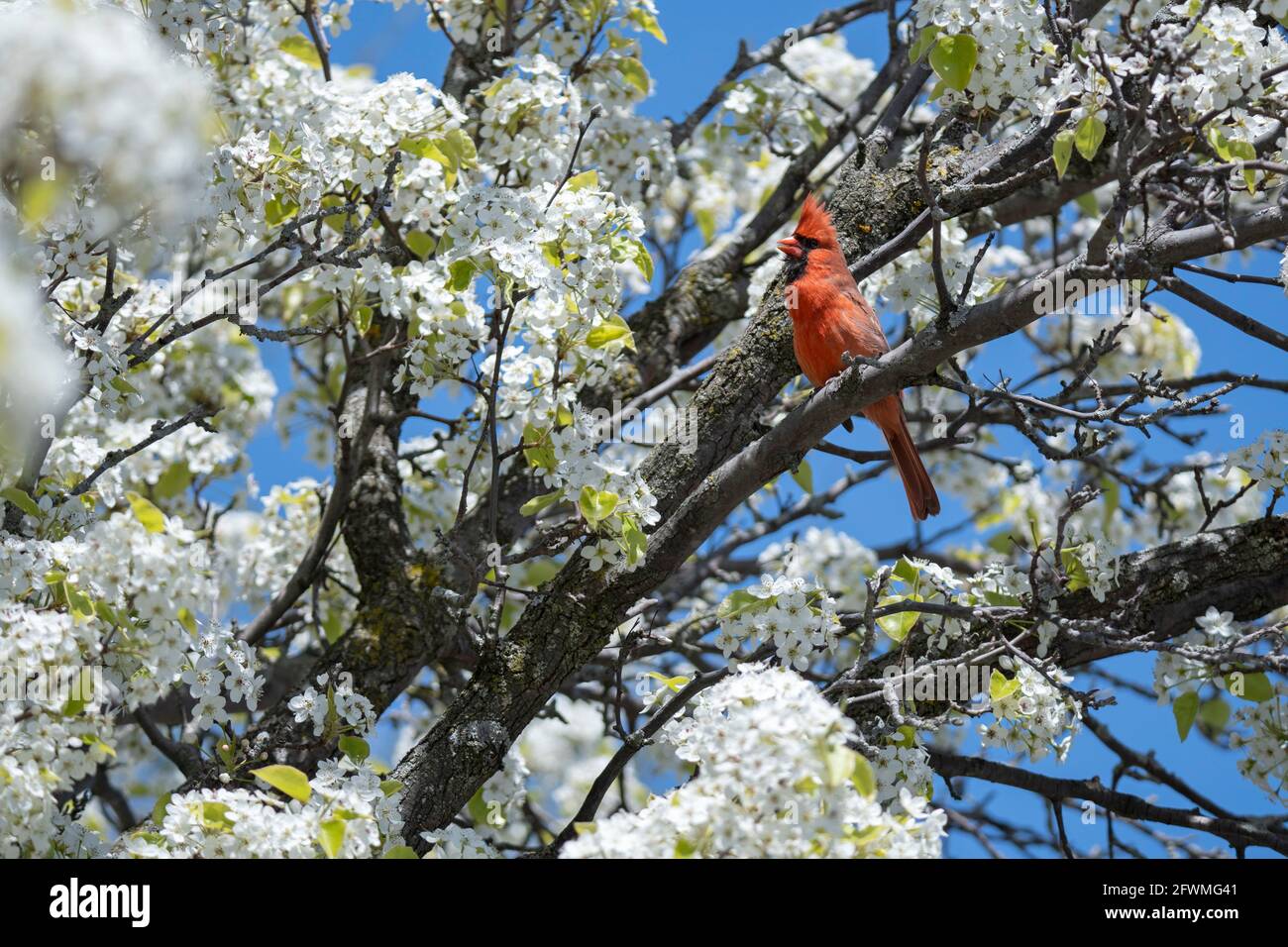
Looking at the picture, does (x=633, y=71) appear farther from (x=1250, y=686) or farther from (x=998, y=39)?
(x=1250, y=686)

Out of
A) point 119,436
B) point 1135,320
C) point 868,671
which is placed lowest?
point 868,671

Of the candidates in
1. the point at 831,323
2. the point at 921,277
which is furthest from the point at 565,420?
the point at 921,277

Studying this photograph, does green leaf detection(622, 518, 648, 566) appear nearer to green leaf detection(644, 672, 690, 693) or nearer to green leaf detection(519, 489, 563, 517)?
green leaf detection(519, 489, 563, 517)

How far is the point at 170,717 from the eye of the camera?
203 inches

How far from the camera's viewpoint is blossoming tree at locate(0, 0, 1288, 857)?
2703mm

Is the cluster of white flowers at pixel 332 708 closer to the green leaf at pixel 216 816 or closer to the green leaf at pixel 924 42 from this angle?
the green leaf at pixel 216 816

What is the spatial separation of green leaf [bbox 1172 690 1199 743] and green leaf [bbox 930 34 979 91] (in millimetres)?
1817

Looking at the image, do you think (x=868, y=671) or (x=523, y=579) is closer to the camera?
(x=868, y=671)

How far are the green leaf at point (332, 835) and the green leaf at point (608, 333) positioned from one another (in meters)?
1.48

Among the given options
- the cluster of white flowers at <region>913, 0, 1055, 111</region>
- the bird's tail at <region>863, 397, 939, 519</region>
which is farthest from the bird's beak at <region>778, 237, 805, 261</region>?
the cluster of white flowers at <region>913, 0, 1055, 111</region>

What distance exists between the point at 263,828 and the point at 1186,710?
8.39 ft
